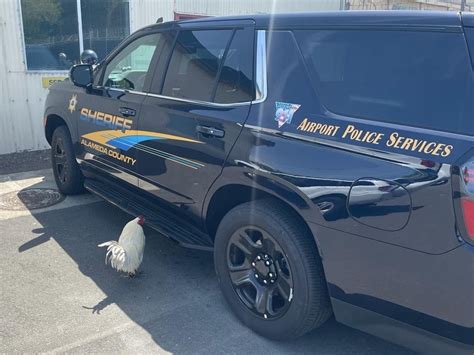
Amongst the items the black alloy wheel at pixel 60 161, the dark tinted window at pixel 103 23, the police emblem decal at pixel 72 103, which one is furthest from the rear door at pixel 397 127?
the dark tinted window at pixel 103 23

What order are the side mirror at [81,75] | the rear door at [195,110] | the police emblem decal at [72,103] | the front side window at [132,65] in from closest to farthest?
1. the rear door at [195,110]
2. the front side window at [132,65]
3. the side mirror at [81,75]
4. the police emblem decal at [72,103]

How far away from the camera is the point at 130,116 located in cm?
380

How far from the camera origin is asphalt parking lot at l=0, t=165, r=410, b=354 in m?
2.81

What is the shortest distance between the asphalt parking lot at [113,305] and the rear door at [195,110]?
68 cm

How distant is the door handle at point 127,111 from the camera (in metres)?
3.78

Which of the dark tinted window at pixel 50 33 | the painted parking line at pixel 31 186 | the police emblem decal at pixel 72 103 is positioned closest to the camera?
the police emblem decal at pixel 72 103

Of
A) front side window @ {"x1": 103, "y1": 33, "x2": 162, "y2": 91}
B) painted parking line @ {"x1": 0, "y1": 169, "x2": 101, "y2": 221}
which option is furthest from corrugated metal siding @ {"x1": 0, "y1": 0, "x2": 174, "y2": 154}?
front side window @ {"x1": 103, "y1": 33, "x2": 162, "y2": 91}

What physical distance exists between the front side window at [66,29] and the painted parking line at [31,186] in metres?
1.91

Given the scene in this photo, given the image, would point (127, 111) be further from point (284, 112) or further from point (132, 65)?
point (284, 112)

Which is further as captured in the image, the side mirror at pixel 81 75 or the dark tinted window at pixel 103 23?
the dark tinted window at pixel 103 23

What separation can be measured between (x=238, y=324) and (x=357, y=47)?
1.88m

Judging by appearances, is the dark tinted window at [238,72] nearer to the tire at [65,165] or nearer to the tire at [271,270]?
the tire at [271,270]

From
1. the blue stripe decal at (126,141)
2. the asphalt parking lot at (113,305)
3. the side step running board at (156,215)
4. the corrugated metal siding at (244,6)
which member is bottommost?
the asphalt parking lot at (113,305)

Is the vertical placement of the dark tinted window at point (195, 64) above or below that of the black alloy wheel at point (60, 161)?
above
